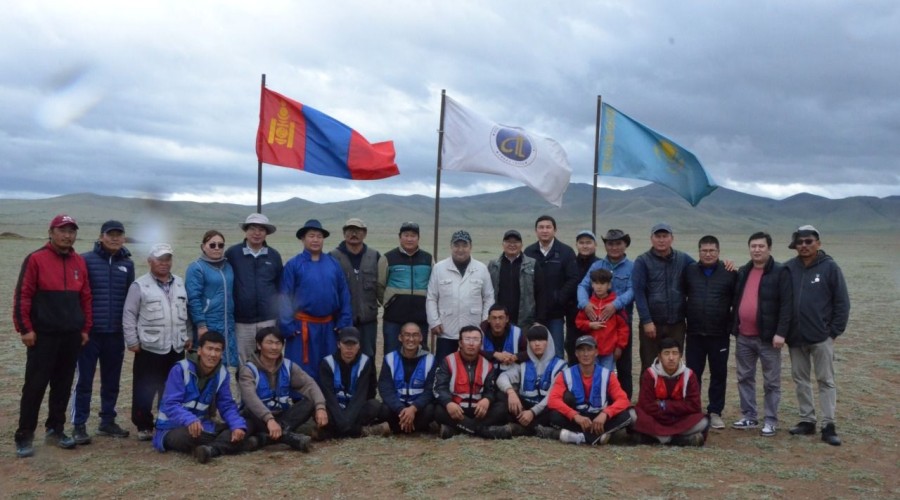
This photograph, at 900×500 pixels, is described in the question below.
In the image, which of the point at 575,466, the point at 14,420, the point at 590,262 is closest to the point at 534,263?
the point at 590,262

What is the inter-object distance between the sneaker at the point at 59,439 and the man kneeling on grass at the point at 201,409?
75 centimetres

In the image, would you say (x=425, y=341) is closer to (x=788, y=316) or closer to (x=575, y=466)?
(x=575, y=466)

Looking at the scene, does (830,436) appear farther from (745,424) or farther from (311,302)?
(311,302)

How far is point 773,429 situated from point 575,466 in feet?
8.14

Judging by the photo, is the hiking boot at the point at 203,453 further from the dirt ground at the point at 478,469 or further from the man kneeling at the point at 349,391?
the man kneeling at the point at 349,391

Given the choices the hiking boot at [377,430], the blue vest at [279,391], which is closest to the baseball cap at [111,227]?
the blue vest at [279,391]

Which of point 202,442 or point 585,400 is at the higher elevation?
point 585,400

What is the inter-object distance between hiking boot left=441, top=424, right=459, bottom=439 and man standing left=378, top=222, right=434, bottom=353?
3.76 feet

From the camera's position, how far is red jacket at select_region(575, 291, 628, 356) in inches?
289

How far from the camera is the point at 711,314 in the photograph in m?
7.32

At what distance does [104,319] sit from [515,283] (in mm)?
4042

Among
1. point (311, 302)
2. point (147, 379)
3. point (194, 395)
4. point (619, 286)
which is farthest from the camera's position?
point (619, 286)

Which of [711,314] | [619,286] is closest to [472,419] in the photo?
[619,286]

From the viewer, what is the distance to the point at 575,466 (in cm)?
589
